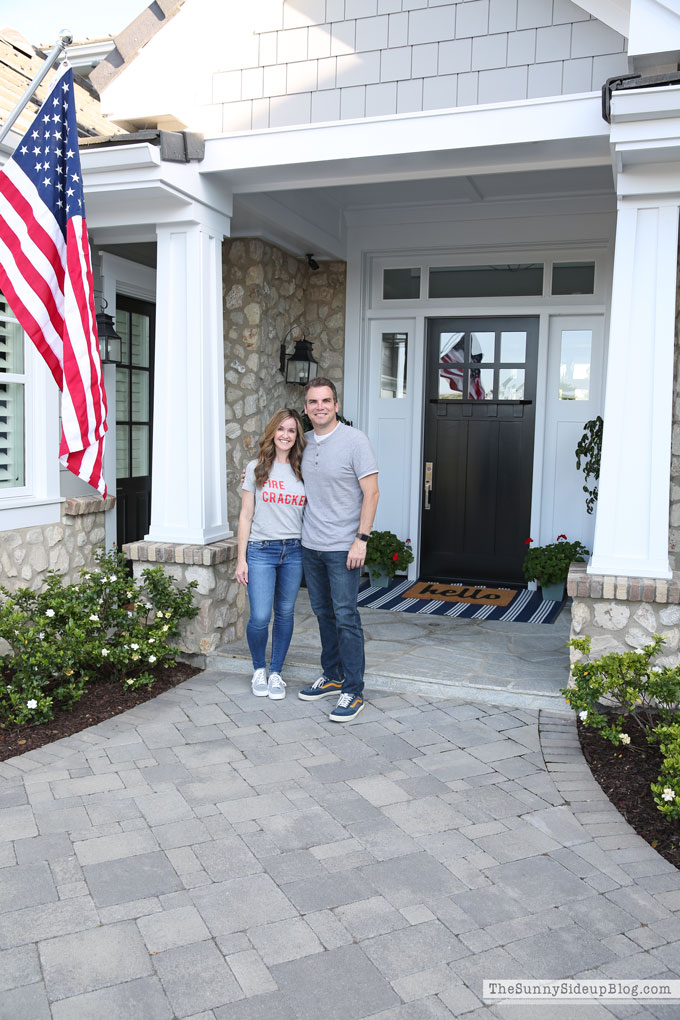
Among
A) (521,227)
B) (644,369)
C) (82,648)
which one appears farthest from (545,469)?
(82,648)

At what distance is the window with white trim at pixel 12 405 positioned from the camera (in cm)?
489

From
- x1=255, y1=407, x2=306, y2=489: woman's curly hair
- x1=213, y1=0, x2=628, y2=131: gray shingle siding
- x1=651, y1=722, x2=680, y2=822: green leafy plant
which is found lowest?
x1=651, y1=722, x2=680, y2=822: green leafy plant

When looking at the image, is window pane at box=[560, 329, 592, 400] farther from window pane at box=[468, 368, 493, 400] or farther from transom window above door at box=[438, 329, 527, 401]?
window pane at box=[468, 368, 493, 400]

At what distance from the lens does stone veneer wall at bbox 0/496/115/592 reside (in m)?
4.81

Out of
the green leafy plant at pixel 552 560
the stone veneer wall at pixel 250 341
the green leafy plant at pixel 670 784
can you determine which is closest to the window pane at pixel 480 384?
the green leafy plant at pixel 552 560

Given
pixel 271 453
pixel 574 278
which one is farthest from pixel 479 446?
pixel 271 453

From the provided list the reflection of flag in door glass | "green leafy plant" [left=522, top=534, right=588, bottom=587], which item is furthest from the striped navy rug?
the reflection of flag in door glass

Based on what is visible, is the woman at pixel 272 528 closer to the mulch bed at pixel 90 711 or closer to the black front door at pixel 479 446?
the mulch bed at pixel 90 711

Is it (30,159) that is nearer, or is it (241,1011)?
(241,1011)

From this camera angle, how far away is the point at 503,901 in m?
2.57

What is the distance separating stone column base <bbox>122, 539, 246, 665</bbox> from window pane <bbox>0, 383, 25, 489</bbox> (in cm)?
82

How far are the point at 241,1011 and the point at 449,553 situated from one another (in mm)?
5276

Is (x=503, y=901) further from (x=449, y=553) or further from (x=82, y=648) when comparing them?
(x=449, y=553)

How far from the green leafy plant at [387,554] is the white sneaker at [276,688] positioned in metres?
2.54
